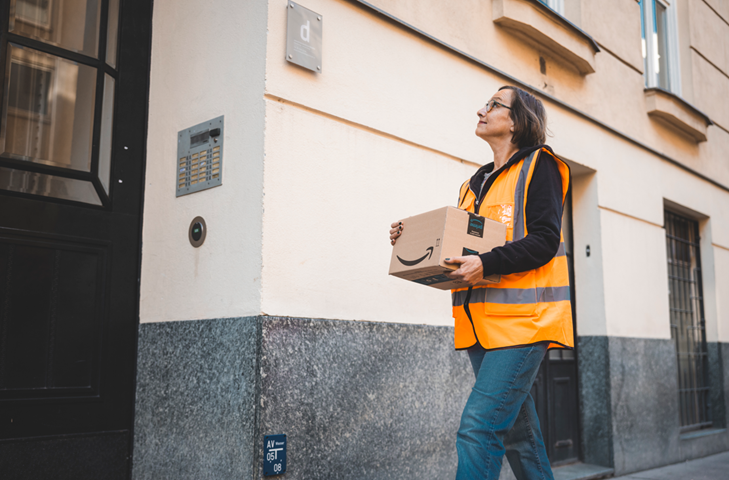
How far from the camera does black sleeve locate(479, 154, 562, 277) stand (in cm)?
224

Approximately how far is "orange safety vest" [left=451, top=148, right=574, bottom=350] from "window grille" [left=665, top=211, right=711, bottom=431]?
15.3ft

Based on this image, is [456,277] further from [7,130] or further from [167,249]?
[7,130]

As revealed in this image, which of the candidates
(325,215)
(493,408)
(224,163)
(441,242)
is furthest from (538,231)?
(224,163)

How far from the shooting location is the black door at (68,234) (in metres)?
2.89

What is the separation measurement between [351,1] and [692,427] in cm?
545

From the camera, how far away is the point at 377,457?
3189mm

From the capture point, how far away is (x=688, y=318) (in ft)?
22.1

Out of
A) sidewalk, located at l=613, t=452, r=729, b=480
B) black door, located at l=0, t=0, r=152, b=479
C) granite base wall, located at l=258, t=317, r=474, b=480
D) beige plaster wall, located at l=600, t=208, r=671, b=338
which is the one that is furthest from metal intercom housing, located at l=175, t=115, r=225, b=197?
sidewalk, located at l=613, t=452, r=729, b=480

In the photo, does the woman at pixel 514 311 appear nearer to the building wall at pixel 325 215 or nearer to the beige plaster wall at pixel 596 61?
the building wall at pixel 325 215

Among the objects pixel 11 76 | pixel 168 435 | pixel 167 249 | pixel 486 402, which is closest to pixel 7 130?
pixel 11 76

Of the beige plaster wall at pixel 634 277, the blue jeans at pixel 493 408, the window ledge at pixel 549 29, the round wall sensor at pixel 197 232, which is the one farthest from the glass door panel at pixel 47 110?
the beige plaster wall at pixel 634 277

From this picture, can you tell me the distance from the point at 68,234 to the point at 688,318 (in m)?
6.02

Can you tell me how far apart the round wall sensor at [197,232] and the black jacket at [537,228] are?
4.74 ft

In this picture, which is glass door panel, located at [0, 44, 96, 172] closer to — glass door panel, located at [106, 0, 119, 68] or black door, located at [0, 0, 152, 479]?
black door, located at [0, 0, 152, 479]
